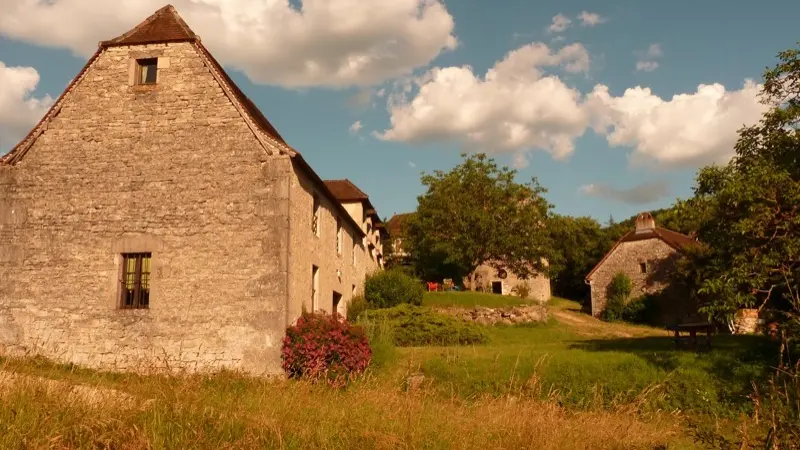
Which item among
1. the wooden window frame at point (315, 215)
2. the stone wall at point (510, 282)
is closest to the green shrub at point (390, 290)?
the wooden window frame at point (315, 215)

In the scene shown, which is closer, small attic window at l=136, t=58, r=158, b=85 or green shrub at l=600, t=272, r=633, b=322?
small attic window at l=136, t=58, r=158, b=85

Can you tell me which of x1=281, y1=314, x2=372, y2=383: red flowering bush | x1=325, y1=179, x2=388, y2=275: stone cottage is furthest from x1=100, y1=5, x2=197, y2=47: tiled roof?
x1=325, y1=179, x2=388, y2=275: stone cottage

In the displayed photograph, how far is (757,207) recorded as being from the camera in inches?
449

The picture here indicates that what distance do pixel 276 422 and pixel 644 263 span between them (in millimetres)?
34606

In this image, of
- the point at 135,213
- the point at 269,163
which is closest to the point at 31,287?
the point at 135,213

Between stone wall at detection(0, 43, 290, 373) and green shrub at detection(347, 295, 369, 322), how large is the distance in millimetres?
8594

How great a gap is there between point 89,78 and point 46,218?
3909mm

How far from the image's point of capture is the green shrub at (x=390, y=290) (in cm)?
2569

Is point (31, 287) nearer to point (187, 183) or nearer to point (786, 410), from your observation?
point (187, 183)

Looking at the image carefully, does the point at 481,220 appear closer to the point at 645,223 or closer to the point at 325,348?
the point at 645,223

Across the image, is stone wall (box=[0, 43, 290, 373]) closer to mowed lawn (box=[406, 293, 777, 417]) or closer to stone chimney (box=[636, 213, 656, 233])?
mowed lawn (box=[406, 293, 777, 417])

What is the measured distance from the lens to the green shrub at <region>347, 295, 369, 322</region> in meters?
22.3

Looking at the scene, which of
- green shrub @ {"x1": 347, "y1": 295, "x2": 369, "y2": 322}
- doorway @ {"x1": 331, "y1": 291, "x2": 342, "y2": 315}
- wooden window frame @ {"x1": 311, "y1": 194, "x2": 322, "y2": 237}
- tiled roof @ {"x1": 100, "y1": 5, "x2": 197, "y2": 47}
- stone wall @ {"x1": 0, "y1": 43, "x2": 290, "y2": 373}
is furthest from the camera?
green shrub @ {"x1": 347, "y1": 295, "x2": 369, "y2": 322}

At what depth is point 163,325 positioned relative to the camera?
13.9 m
